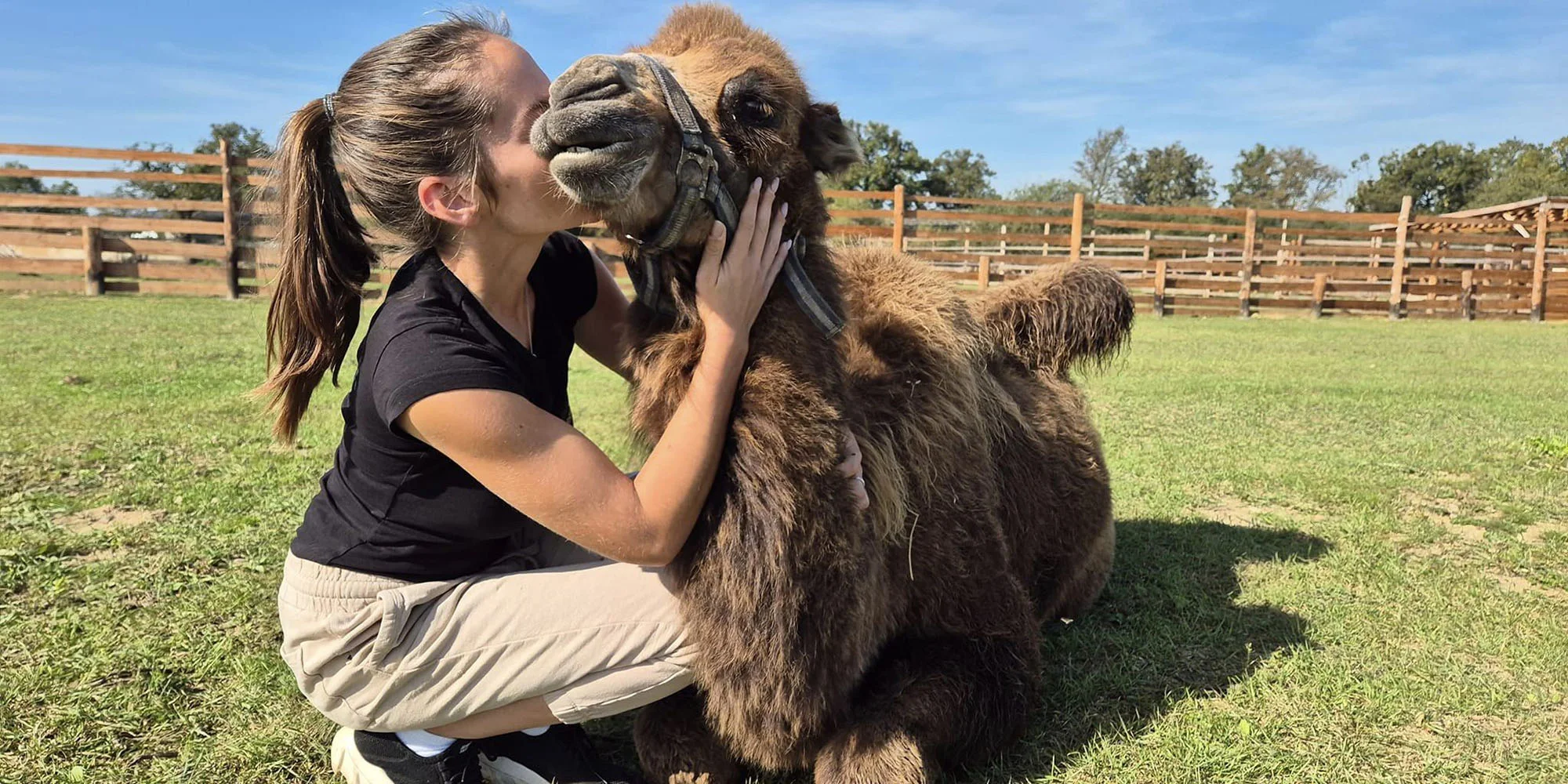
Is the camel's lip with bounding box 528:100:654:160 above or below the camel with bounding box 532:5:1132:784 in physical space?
above

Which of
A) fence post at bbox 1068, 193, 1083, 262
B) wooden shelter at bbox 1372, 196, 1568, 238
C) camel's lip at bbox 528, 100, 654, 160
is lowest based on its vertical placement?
camel's lip at bbox 528, 100, 654, 160

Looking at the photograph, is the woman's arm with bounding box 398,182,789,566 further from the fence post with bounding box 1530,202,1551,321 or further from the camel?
the fence post with bounding box 1530,202,1551,321

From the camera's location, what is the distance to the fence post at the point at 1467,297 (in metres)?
19.3

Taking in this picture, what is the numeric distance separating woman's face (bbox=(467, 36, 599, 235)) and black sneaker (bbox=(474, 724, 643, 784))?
118cm

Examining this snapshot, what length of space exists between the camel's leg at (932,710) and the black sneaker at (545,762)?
0.50m

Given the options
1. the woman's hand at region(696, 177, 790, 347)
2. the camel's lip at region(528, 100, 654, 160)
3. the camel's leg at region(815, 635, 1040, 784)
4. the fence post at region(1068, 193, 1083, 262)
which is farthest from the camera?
the fence post at region(1068, 193, 1083, 262)

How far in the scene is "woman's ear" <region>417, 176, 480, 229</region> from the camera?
6.19 ft

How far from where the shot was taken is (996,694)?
7.34 feet

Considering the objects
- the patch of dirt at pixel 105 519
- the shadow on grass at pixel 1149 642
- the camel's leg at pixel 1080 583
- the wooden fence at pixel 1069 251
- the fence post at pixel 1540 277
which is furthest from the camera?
the fence post at pixel 1540 277

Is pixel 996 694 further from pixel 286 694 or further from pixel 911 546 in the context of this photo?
pixel 286 694

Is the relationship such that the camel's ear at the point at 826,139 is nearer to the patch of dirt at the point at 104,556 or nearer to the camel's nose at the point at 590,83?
the camel's nose at the point at 590,83

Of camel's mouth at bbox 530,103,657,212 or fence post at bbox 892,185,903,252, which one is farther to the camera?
fence post at bbox 892,185,903,252

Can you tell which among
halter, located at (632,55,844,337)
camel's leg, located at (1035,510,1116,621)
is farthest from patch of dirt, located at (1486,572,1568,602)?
halter, located at (632,55,844,337)

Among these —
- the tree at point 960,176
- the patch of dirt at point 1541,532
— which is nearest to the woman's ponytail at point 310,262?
the patch of dirt at point 1541,532
